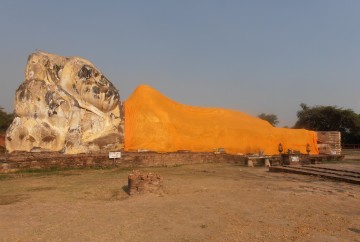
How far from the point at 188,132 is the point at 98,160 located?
7.99 m

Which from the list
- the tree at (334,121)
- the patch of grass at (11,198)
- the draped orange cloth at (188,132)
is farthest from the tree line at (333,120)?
the patch of grass at (11,198)

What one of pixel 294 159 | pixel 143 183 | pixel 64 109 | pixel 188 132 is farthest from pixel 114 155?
pixel 294 159

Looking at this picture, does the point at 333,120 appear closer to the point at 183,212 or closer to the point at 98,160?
the point at 98,160

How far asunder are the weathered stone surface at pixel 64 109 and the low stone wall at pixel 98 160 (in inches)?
56.6

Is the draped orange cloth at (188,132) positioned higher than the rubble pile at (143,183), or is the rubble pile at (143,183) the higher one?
the draped orange cloth at (188,132)

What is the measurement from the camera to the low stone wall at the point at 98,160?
12552mm

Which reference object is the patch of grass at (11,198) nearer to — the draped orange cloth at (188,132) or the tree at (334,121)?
the draped orange cloth at (188,132)

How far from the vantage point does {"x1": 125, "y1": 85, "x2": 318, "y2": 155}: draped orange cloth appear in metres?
19.8

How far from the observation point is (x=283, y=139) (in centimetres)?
2228

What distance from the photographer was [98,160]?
14.4 meters

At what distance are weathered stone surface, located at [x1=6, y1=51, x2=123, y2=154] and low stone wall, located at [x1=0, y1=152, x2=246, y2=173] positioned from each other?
4.71 ft

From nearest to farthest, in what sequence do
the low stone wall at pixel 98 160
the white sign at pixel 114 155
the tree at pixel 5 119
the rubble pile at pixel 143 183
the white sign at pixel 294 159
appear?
the rubble pile at pixel 143 183 < the low stone wall at pixel 98 160 < the white sign at pixel 114 155 < the white sign at pixel 294 159 < the tree at pixel 5 119

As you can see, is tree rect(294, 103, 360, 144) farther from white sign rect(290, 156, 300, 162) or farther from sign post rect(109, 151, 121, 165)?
sign post rect(109, 151, 121, 165)

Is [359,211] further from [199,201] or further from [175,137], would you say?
[175,137]
